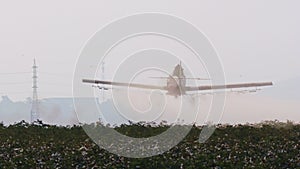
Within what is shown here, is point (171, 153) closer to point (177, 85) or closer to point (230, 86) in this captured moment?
point (230, 86)

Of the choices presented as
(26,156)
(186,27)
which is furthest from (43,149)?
(186,27)

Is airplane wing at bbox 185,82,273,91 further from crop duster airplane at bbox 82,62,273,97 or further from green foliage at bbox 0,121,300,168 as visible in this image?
green foliage at bbox 0,121,300,168

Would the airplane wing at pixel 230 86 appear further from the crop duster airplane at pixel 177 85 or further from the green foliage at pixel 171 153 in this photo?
the green foliage at pixel 171 153

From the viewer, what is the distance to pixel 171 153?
10898 millimetres

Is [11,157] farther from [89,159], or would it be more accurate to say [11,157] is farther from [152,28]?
[152,28]

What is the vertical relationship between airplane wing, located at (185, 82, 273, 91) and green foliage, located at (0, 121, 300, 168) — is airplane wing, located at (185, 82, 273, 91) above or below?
above

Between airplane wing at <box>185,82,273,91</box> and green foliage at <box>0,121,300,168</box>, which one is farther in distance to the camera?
airplane wing at <box>185,82,273,91</box>

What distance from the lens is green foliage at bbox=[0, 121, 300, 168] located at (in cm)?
1059

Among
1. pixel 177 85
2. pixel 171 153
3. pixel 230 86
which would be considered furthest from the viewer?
pixel 177 85

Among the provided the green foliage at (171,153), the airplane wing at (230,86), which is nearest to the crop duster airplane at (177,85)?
the airplane wing at (230,86)

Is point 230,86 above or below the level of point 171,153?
above

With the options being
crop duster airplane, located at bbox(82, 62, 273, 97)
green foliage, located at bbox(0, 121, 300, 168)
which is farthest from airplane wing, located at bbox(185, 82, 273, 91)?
green foliage, located at bbox(0, 121, 300, 168)

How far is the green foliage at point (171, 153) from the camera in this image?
1059 centimetres

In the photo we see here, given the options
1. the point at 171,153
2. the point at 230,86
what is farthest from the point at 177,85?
the point at 171,153
